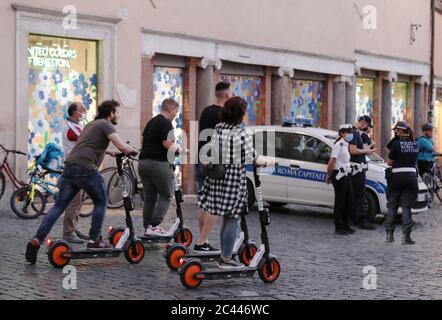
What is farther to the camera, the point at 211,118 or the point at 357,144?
the point at 357,144

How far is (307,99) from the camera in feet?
84.0

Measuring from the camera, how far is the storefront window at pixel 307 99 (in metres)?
24.9

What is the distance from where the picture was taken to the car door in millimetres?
16766

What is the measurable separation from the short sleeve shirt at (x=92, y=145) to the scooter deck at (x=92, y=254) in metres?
0.94

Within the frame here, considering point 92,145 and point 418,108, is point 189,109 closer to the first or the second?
point 92,145

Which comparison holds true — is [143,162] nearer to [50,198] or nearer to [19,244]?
[19,244]

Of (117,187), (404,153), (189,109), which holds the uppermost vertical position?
(189,109)

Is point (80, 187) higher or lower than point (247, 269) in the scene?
higher

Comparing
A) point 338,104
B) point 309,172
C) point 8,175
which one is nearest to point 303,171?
point 309,172

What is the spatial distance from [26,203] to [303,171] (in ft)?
16.0

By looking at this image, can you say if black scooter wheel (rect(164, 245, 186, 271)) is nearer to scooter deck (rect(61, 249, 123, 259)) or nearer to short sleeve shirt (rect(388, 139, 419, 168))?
scooter deck (rect(61, 249, 123, 259))

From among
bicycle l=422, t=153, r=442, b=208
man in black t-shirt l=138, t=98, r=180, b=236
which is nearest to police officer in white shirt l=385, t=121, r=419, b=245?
man in black t-shirt l=138, t=98, r=180, b=236

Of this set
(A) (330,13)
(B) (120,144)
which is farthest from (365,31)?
(B) (120,144)

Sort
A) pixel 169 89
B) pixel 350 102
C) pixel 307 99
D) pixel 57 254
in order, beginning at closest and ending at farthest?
pixel 57 254, pixel 169 89, pixel 307 99, pixel 350 102
